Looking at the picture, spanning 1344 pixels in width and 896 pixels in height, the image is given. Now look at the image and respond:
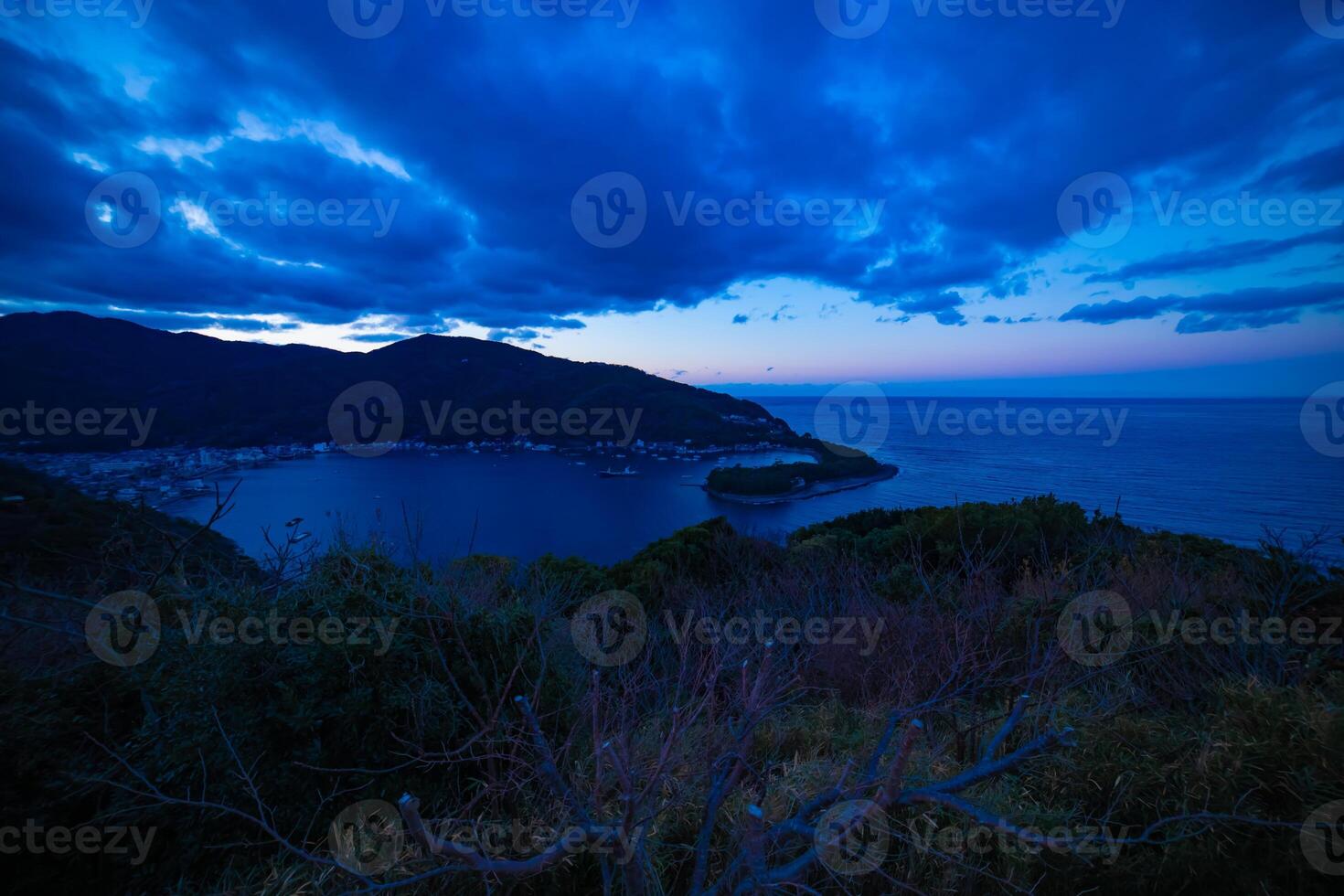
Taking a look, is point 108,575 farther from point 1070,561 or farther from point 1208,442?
point 1208,442

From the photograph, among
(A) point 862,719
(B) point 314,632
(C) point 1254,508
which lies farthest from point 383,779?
(C) point 1254,508

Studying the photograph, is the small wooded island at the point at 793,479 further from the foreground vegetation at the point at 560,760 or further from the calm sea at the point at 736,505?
the foreground vegetation at the point at 560,760

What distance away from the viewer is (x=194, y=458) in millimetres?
19500

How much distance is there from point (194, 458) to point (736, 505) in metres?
24.0

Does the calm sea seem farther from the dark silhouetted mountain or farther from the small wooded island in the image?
the dark silhouetted mountain

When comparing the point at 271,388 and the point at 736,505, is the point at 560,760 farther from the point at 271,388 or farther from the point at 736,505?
the point at 271,388

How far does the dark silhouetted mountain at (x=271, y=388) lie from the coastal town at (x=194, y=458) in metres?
0.86

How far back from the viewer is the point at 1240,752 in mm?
2797

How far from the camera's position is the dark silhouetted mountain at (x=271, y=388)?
60.5ft

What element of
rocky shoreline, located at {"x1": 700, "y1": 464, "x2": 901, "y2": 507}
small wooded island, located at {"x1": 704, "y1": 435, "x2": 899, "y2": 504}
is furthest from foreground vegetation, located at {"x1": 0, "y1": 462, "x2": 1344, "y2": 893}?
small wooded island, located at {"x1": 704, "y1": 435, "x2": 899, "y2": 504}

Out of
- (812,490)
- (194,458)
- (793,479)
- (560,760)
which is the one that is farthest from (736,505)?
(560,760)

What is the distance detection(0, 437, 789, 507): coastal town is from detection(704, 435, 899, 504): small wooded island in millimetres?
10265

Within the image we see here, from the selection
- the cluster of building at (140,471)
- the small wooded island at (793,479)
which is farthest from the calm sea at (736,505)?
the cluster of building at (140,471)

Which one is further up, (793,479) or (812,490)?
(793,479)
